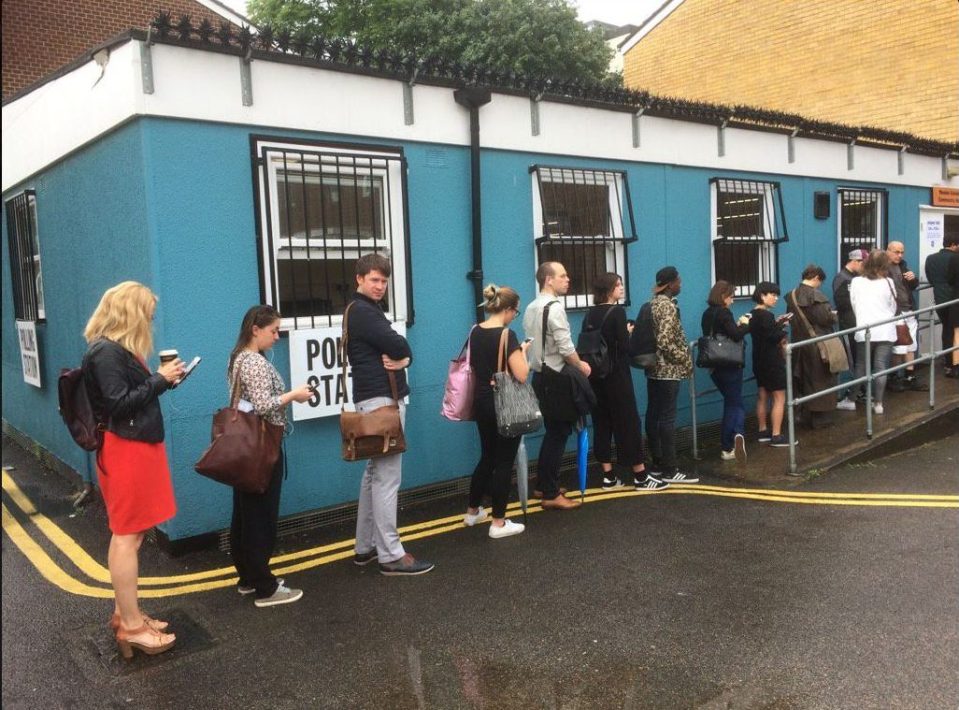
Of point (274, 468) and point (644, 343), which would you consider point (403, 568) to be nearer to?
point (274, 468)

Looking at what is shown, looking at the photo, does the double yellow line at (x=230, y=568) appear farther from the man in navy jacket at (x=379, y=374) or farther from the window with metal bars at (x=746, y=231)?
the window with metal bars at (x=746, y=231)

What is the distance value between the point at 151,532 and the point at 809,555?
14.3 ft

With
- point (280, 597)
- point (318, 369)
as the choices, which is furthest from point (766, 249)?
point (280, 597)

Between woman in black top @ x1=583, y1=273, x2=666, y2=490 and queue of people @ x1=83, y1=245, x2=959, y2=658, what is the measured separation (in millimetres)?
11

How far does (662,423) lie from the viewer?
6.49 meters

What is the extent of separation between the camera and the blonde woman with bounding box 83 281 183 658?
351 centimetres

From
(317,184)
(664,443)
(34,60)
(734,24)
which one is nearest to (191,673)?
(317,184)

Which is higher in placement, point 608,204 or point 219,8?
point 219,8

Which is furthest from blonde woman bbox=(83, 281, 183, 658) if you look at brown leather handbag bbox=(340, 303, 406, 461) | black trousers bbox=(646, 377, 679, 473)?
black trousers bbox=(646, 377, 679, 473)

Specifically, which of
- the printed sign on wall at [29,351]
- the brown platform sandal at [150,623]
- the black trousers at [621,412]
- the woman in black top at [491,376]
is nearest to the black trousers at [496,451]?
the woman in black top at [491,376]

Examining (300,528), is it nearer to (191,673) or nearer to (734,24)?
(191,673)

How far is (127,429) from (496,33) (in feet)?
76.9

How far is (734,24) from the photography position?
15672mm

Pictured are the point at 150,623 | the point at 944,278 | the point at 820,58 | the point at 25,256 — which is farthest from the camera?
the point at 820,58
